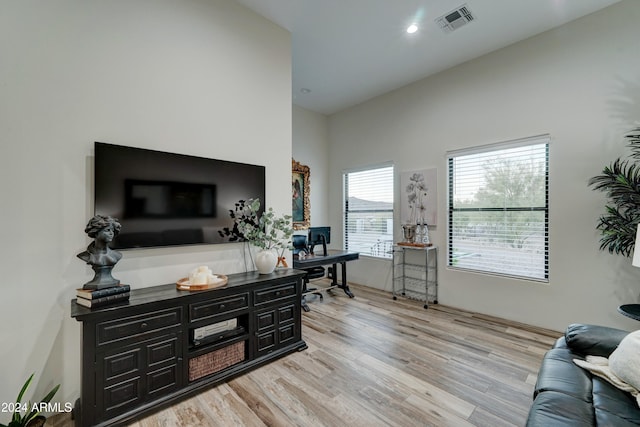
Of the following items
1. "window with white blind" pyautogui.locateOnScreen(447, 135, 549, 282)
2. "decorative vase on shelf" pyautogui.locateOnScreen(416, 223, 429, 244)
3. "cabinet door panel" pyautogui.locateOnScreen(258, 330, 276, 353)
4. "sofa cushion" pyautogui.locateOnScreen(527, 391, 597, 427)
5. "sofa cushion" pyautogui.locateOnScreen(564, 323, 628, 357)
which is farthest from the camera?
"decorative vase on shelf" pyautogui.locateOnScreen(416, 223, 429, 244)

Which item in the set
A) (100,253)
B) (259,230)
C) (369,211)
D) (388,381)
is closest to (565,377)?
(388,381)

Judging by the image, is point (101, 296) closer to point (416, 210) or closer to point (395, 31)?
point (395, 31)

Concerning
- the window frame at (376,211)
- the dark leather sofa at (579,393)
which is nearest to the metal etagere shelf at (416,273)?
the window frame at (376,211)

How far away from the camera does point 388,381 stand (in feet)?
7.34

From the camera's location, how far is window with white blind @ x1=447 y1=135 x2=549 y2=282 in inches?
129

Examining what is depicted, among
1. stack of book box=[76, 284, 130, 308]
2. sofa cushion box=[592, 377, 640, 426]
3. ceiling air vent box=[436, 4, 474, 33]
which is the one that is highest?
ceiling air vent box=[436, 4, 474, 33]

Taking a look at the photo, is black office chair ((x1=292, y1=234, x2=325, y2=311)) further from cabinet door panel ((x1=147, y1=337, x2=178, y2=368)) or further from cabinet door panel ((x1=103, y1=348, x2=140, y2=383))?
cabinet door panel ((x1=103, y1=348, x2=140, y2=383))

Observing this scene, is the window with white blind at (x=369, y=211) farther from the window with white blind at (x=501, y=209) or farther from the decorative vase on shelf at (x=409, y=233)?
the window with white blind at (x=501, y=209)

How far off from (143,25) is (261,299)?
8.16 ft

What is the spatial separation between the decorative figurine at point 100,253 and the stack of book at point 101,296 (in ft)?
0.11

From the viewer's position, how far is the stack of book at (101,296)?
1.72 m

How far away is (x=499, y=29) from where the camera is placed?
3154 millimetres

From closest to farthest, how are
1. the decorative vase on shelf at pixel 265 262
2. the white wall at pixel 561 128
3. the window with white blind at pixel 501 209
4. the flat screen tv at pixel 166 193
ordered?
the flat screen tv at pixel 166 193 → the decorative vase on shelf at pixel 265 262 → the white wall at pixel 561 128 → the window with white blind at pixel 501 209

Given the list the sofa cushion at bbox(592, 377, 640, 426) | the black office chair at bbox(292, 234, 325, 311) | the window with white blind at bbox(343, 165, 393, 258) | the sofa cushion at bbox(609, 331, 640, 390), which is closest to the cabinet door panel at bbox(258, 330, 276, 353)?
the black office chair at bbox(292, 234, 325, 311)
